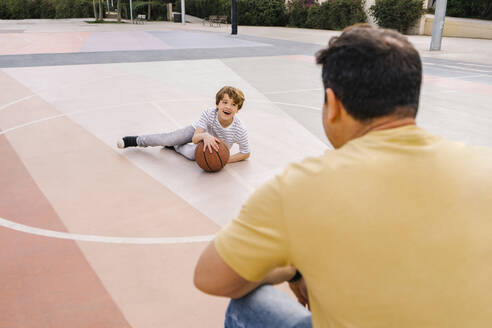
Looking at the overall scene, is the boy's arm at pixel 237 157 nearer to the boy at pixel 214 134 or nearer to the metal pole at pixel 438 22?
the boy at pixel 214 134

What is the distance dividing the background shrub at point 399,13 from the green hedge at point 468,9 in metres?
4.58

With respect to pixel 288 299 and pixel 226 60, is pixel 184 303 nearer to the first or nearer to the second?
pixel 288 299

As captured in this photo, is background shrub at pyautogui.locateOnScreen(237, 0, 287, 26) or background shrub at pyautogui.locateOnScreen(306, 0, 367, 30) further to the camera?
background shrub at pyautogui.locateOnScreen(237, 0, 287, 26)

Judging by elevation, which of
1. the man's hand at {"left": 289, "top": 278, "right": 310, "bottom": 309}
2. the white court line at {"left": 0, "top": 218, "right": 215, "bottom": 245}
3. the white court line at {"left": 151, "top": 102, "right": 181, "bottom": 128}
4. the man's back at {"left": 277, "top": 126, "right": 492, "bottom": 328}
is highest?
the man's back at {"left": 277, "top": 126, "right": 492, "bottom": 328}

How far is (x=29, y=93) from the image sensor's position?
28.7 feet

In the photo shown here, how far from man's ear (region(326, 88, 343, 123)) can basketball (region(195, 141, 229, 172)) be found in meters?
3.34

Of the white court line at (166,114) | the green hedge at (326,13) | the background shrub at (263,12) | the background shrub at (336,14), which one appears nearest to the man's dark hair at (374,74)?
the white court line at (166,114)

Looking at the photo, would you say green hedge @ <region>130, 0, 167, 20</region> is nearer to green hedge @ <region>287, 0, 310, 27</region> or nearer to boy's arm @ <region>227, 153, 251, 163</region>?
green hedge @ <region>287, 0, 310, 27</region>

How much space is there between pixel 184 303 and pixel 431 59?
14610mm

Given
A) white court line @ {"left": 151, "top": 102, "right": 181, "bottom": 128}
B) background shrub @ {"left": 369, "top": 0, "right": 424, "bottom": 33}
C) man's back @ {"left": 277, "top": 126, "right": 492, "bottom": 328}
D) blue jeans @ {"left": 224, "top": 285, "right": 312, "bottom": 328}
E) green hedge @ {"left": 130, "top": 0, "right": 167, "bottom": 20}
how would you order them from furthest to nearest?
1. green hedge @ {"left": 130, "top": 0, "right": 167, "bottom": 20}
2. background shrub @ {"left": 369, "top": 0, "right": 424, "bottom": 33}
3. white court line @ {"left": 151, "top": 102, "right": 181, "bottom": 128}
4. blue jeans @ {"left": 224, "top": 285, "right": 312, "bottom": 328}
5. man's back @ {"left": 277, "top": 126, "right": 492, "bottom": 328}

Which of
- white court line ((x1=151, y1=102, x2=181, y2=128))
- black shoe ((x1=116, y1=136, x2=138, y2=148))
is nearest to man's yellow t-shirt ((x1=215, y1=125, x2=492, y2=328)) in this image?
black shoe ((x1=116, y1=136, x2=138, y2=148))

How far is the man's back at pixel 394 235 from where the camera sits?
1269 mm

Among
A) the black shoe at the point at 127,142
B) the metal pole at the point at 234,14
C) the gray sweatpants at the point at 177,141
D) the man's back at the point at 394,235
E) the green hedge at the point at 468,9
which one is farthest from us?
the green hedge at the point at 468,9

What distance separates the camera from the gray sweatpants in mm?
5348
